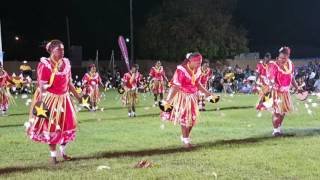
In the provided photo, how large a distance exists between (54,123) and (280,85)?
577cm

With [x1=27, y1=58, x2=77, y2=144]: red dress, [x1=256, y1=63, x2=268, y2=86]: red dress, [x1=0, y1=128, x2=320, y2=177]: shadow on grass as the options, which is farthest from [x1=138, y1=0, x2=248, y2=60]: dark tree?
[x1=27, y1=58, x2=77, y2=144]: red dress

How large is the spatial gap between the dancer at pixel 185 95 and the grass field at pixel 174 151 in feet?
1.91

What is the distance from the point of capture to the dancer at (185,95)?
11750 mm

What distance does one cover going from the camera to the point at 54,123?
10.2 metres

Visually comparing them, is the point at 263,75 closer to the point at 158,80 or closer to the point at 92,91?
the point at 92,91

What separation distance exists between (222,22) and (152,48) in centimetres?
738

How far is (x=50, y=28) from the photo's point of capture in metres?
58.8

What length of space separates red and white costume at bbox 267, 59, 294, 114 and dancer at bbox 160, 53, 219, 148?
2116 millimetres

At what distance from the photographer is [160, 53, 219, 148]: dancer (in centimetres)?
1175

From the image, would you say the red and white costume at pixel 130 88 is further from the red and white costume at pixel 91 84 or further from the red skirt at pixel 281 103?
the red skirt at pixel 281 103

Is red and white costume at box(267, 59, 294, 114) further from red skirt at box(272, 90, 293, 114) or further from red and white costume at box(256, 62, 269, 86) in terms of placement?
red and white costume at box(256, 62, 269, 86)

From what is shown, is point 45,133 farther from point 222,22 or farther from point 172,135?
point 222,22

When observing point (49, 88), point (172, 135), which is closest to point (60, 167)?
point (49, 88)

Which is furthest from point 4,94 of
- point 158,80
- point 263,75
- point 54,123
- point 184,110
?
point 54,123
